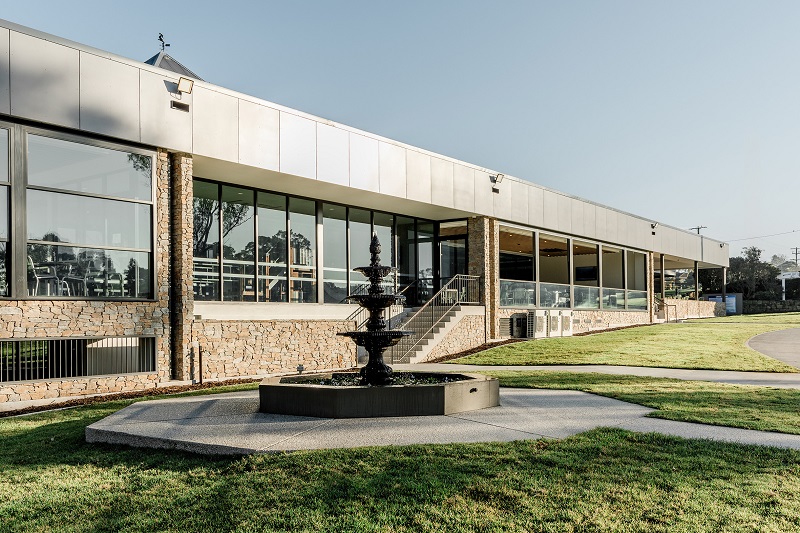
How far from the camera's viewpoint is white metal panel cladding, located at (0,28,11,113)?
10.9 meters

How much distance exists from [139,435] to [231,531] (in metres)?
2.83

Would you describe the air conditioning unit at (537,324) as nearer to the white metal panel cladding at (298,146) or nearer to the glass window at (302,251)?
the glass window at (302,251)

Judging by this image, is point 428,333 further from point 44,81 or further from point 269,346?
point 44,81

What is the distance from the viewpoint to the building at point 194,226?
11.5m

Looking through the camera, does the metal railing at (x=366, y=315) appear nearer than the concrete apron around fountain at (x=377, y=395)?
No

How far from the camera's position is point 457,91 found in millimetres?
23094

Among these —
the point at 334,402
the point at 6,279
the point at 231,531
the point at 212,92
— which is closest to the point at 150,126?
the point at 212,92

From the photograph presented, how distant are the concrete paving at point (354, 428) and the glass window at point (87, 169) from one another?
5.56 meters

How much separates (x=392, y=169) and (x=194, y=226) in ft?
19.9

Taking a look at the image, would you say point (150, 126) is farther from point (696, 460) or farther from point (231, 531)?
point (696, 460)

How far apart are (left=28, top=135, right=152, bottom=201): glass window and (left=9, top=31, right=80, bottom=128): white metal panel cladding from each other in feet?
1.82

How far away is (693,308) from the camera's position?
1646 inches

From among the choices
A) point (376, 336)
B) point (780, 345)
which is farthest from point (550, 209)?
point (376, 336)

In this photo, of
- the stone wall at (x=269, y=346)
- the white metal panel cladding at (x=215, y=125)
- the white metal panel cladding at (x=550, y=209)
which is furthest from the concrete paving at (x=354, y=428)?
the white metal panel cladding at (x=550, y=209)
